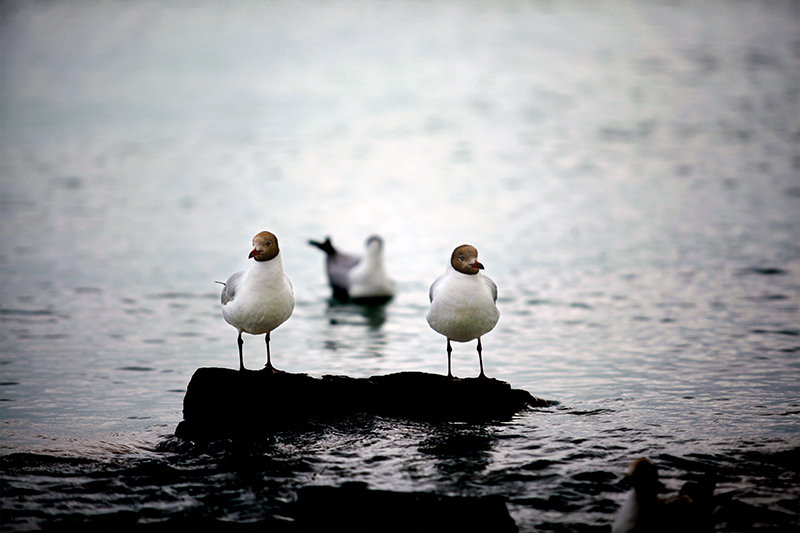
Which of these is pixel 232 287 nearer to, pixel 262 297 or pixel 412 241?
pixel 262 297

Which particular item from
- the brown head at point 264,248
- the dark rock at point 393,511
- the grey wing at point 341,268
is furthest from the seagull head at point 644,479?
the grey wing at point 341,268

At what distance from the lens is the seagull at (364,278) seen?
1427cm

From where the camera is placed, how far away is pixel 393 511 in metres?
6.34

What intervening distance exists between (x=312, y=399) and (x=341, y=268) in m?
7.04

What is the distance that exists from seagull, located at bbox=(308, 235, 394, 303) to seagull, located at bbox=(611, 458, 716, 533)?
27.4ft

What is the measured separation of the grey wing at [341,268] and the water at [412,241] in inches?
19.7

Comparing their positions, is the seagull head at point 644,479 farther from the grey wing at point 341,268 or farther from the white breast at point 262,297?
the grey wing at point 341,268

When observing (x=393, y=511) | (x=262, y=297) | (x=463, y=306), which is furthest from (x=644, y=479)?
(x=262, y=297)

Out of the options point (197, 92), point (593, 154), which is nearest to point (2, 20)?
point (197, 92)

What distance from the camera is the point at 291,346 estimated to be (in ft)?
39.1

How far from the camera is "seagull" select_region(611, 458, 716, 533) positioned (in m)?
A: 5.76

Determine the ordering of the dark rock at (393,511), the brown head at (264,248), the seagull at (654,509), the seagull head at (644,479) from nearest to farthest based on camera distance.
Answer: the seagull at (654,509) < the seagull head at (644,479) < the dark rock at (393,511) < the brown head at (264,248)

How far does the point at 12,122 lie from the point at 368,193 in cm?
1092

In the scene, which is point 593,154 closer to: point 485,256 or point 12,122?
point 485,256
